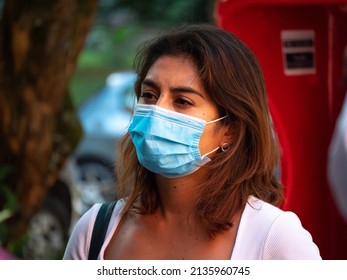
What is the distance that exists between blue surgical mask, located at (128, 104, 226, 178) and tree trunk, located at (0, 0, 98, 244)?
2.80 meters

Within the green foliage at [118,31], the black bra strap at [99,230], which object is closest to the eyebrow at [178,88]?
the black bra strap at [99,230]

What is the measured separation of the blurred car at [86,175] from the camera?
21.8 feet

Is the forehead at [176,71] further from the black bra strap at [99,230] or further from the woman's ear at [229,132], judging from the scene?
the black bra strap at [99,230]

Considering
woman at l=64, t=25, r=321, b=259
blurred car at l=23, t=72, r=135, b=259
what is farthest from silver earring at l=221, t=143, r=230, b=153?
blurred car at l=23, t=72, r=135, b=259

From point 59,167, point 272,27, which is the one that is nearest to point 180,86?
point 272,27

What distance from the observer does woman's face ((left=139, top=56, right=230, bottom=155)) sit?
242 centimetres

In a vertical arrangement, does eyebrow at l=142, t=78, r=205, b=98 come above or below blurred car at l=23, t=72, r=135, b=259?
above

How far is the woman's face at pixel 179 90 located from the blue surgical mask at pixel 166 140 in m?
0.02

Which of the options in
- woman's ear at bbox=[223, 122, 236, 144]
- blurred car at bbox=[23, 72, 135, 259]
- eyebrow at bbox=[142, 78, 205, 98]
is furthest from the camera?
blurred car at bbox=[23, 72, 135, 259]

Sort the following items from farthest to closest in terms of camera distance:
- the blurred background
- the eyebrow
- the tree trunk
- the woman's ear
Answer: the tree trunk
the blurred background
the woman's ear
the eyebrow

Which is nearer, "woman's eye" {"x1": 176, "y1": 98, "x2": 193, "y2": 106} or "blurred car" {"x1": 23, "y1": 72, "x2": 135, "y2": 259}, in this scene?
"woman's eye" {"x1": 176, "y1": 98, "x2": 193, "y2": 106}

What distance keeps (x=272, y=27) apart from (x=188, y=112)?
1.56 metres

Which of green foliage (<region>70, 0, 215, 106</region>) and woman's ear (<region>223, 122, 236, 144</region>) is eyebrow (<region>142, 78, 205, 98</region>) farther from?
green foliage (<region>70, 0, 215, 106</region>)
